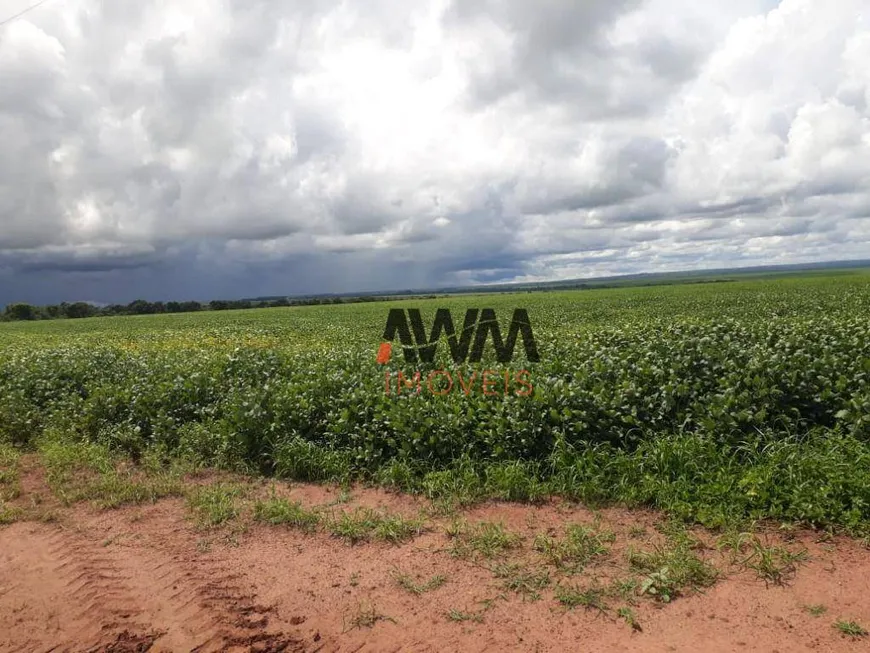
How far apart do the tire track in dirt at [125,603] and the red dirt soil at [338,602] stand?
0.04 ft

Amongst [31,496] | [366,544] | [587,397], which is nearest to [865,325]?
[587,397]

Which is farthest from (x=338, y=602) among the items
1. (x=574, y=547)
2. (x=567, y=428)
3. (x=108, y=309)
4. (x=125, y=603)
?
(x=108, y=309)

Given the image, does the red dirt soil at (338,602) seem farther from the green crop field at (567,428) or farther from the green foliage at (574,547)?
the green crop field at (567,428)

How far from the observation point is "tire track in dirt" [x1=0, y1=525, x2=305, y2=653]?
352 cm

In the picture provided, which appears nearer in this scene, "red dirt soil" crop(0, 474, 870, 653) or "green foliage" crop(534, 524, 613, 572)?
"red dirt soil" crop(0, 474, 870, 653)

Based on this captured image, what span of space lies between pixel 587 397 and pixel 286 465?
11.9 ft

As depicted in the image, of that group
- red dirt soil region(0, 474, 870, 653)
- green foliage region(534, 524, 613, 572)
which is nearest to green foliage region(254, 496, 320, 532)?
red dirt soil region(0, 474, 870, 653)

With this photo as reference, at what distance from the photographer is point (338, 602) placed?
389 cm

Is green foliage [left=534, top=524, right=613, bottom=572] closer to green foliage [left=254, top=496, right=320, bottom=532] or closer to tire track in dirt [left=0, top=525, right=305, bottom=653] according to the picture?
tire track in dirt [left=0, top=525, right=305, bottom=653]

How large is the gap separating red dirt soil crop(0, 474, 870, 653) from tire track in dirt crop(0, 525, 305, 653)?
0.01 meters

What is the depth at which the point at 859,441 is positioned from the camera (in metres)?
5.55

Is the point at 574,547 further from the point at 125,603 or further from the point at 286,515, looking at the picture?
the point at 125,603

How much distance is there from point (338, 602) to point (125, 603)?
5.02 ft

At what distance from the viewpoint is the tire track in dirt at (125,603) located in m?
3.52
